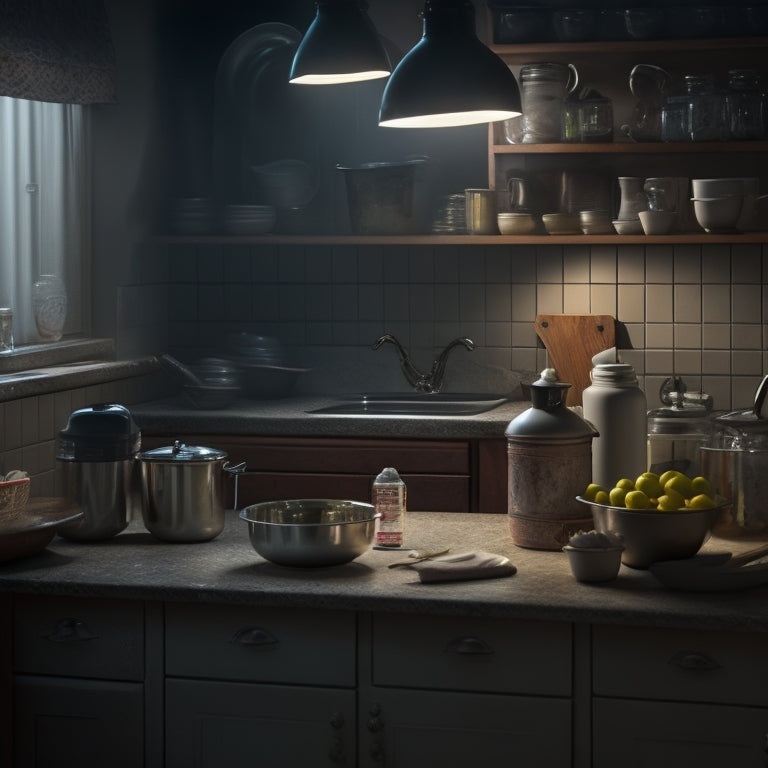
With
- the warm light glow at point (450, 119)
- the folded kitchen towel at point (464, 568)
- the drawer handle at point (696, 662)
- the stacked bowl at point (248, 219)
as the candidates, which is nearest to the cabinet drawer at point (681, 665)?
the drawer handle at point (696, 662)

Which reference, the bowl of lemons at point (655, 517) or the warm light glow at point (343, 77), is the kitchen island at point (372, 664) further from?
the warm light glow at point (343, 77)

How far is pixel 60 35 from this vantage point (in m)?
3.85

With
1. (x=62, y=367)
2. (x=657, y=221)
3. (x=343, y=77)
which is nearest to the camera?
(x=343, y=77)

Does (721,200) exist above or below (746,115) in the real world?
below

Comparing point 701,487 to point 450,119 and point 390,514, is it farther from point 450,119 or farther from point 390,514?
point 450,119

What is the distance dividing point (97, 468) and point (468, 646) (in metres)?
0.88

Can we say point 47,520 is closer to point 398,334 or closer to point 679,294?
point 398,334

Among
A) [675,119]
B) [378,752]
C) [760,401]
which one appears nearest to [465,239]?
[675,119]

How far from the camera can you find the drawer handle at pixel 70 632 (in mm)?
2270

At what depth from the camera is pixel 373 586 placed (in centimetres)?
217

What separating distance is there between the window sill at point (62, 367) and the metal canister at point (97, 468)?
3.06 ft

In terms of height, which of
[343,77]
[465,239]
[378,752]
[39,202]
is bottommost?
[378,752]

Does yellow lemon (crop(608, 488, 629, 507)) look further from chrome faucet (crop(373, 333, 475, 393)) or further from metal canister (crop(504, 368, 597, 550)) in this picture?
chrome faucet (crop(373, 333, 475, 393))

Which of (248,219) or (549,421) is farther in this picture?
(248,219)
